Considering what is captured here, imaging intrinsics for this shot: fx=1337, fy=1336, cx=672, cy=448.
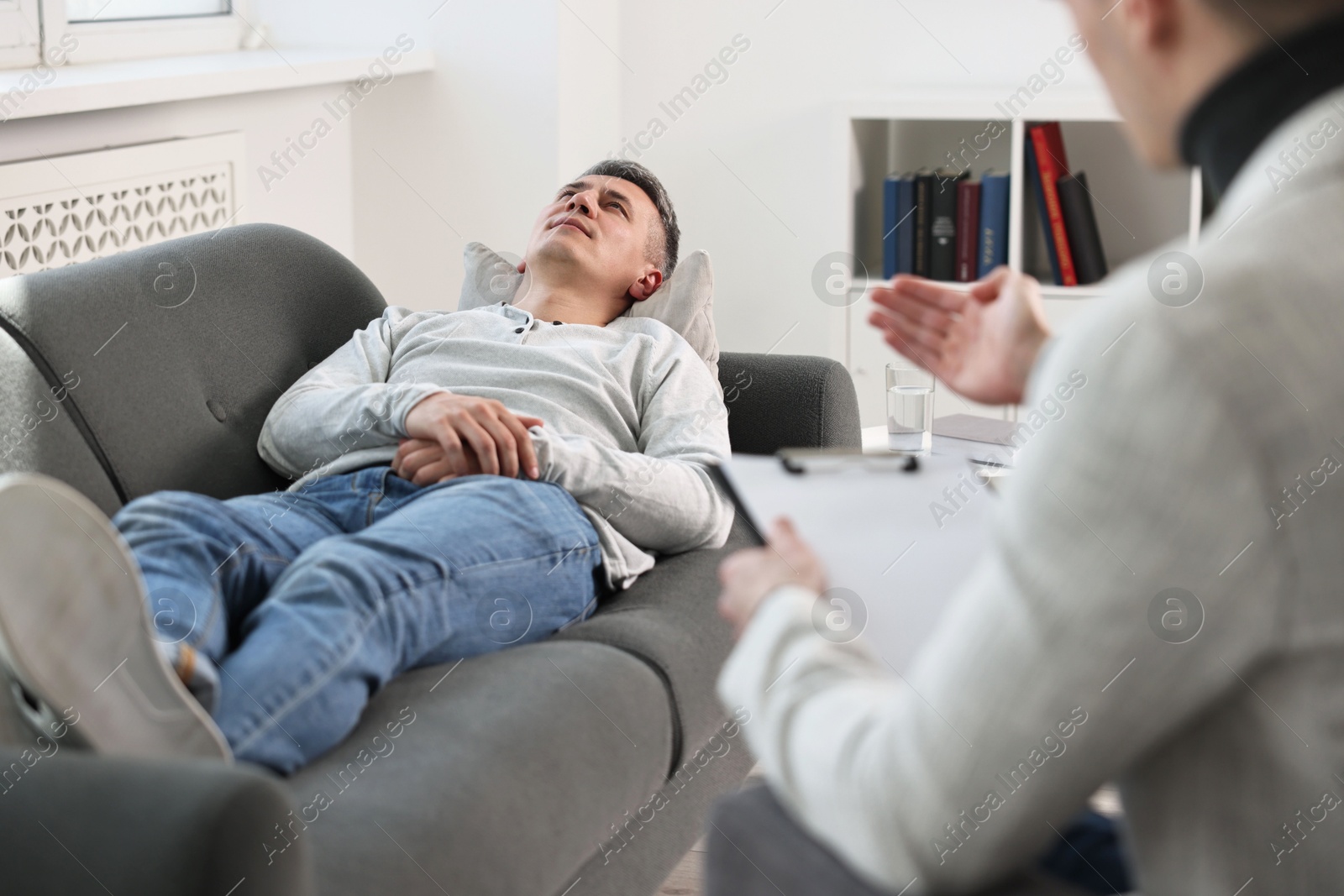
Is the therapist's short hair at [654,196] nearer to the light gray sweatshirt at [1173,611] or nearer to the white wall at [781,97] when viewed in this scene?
the white wall at [781,97]

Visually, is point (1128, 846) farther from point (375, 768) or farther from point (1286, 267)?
point (375, 768)

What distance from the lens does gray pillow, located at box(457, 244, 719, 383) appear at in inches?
85.4

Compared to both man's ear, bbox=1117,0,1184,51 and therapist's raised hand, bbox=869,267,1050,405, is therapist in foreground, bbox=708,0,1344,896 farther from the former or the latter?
therapist's raised hand, bbox=869,267,1050,405

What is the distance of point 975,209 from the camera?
3.37m

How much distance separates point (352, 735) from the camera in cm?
127

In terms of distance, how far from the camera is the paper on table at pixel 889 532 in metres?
0.87

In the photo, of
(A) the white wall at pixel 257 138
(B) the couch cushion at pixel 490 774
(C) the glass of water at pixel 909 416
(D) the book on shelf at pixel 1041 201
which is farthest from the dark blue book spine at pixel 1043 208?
(B) the couch cushion at pixel 490 774

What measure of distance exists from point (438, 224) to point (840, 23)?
1.21 metres

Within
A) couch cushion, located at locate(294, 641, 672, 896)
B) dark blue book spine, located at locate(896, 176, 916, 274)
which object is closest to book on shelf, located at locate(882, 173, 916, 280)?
dark blue book spine, located at locate(896, 176, 916, 274)

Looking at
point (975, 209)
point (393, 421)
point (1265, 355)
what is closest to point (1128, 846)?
point (1265, 355)

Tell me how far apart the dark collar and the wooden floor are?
1300 mm

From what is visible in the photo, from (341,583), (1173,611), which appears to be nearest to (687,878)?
(341,583)

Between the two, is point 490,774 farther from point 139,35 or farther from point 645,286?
point 139,35

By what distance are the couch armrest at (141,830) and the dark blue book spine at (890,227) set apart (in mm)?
2758
